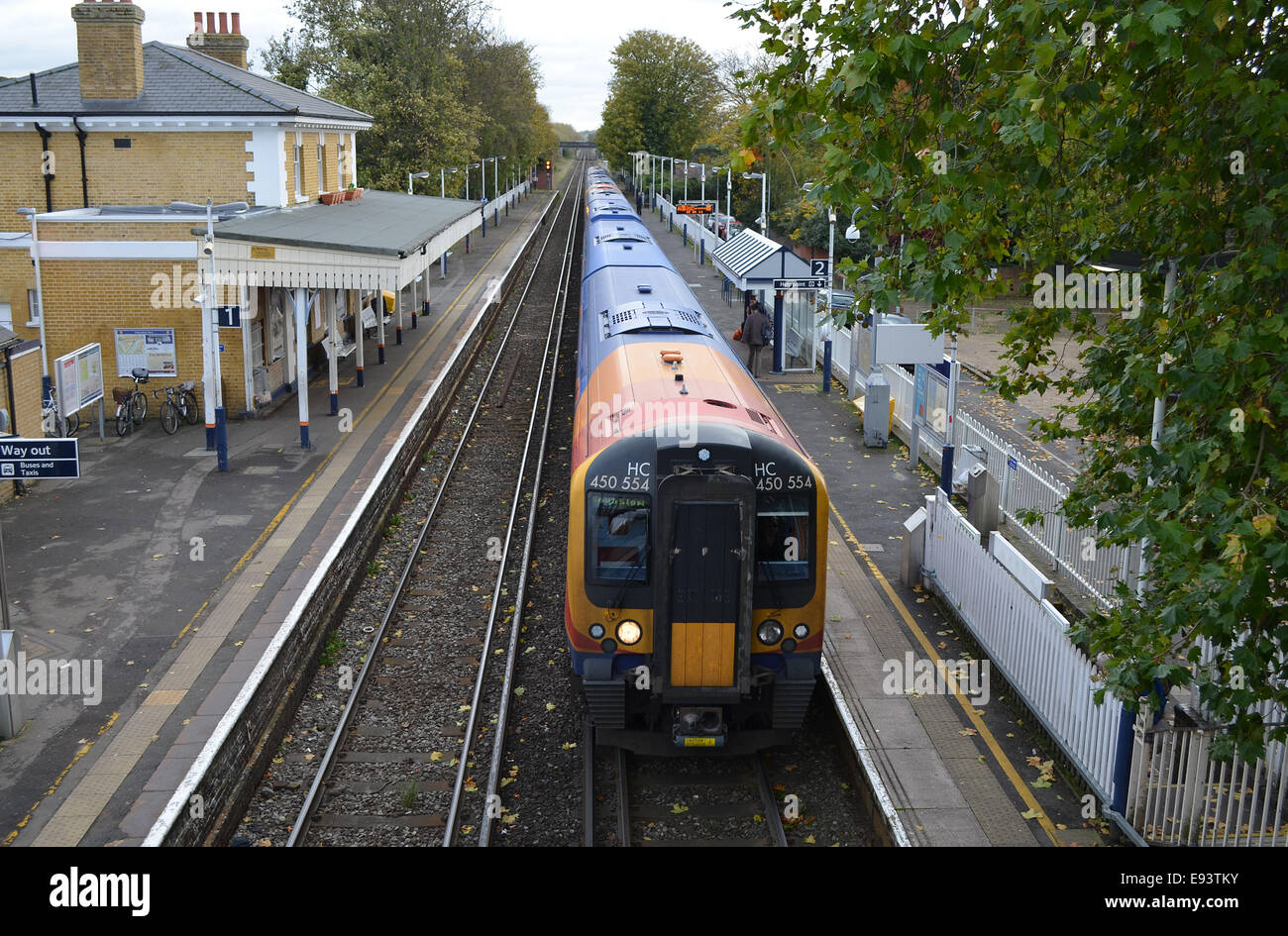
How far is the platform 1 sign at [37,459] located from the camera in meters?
9.49

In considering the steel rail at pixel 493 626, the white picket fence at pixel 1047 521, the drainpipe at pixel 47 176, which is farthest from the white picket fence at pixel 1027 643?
the drainpipe at pixel 47 176

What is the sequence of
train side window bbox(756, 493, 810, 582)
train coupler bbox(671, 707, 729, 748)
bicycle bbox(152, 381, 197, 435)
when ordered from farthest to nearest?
bicycle bbox(152, 381, 197, 435), train coupler bbox(671, 707, 729, 748), train side window bbox(756, 493, 810, 582)

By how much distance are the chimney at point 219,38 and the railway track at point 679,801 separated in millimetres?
26982

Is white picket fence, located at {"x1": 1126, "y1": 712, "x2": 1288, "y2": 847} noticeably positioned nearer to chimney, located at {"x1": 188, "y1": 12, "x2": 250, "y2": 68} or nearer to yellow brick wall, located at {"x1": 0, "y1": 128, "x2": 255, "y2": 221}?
yellow brick wall, located at {"x1": 0, "y1": 128, "x2": 255, "y2": 221}

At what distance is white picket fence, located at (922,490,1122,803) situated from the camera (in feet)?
26.8

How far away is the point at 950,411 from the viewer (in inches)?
599

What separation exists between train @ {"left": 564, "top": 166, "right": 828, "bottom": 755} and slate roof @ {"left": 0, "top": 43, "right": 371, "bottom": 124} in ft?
50.0

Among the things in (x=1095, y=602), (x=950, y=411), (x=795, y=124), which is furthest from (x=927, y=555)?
(x=795, y=124)

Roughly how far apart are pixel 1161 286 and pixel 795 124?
2.90 metres

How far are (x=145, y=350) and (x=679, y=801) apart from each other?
14624 mm

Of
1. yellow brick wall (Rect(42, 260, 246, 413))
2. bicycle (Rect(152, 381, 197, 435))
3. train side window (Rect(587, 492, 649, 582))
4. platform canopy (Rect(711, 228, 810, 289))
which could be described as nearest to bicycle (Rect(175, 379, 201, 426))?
bicycle (Rect(152, 381, 197, 435))

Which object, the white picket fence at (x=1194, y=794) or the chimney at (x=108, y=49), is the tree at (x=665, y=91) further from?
the white picket fence at (x=1194, y=794)

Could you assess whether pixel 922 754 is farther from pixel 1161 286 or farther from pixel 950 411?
pixel 950 411

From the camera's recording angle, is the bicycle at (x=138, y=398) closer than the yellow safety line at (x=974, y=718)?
No
